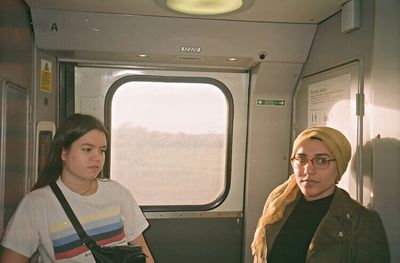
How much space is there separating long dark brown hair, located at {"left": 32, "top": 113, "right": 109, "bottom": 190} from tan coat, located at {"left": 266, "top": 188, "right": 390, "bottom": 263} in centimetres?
128

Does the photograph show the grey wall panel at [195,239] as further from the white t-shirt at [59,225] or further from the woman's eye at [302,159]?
the woman's eye at [302,159]

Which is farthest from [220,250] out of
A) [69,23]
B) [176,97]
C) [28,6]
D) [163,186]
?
[28,6]

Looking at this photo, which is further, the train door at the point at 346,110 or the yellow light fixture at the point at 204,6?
the yellow light fixture at the point at 204,6

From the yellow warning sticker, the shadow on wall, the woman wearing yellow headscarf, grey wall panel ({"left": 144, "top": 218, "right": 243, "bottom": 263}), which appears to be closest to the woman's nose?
the woman wearing yellow headscarf

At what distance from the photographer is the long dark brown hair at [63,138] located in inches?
80.4

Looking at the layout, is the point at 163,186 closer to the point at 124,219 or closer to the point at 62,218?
the point at 124,219

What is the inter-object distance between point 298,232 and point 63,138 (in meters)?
1.35

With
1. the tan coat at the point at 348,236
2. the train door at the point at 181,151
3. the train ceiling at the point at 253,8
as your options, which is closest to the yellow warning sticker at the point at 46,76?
the train door at the point at 181,151

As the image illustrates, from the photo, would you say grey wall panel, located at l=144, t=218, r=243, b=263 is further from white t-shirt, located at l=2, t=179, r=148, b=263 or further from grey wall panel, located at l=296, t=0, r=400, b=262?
grey wall panel, located at l=296, t=0, r=400, b=262

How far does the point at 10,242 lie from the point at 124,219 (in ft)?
1.90

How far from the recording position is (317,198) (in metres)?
2.16

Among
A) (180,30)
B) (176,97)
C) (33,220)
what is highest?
(180,30)

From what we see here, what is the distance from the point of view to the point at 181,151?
3238 mm

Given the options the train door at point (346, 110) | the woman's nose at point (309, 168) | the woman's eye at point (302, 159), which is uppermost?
the train door at point (346, 110)
